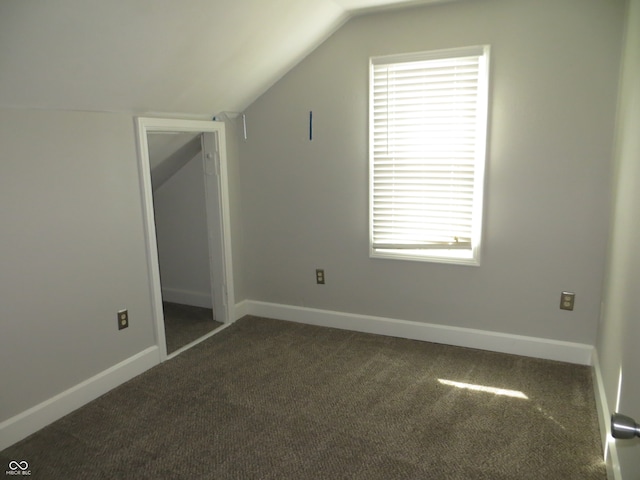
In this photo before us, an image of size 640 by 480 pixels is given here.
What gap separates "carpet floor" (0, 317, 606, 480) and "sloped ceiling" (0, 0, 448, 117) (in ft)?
5.81

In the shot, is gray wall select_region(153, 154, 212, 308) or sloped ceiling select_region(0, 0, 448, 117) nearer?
sloped ceiling select_region(0, 0, 448, 117)

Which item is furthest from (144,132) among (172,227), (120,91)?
(172,227)

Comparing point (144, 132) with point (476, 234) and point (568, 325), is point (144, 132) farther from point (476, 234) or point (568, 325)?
point (568, 325)

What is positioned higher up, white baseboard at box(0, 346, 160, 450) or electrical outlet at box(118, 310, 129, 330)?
electrical outlet at box(118, 310, 129, 330)

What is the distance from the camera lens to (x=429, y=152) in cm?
337

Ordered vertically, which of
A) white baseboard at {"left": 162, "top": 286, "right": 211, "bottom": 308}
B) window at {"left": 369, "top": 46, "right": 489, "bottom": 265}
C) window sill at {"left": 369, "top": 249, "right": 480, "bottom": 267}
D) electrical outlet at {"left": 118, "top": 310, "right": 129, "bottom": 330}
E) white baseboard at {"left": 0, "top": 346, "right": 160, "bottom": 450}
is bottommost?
white baseboard at {"left": 0, "top": 346, "right": 160, "bottom": 450}

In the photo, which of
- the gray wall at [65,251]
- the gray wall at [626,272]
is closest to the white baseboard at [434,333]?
the gray wall at [626,272]

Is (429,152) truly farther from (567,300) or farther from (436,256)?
(567,300)

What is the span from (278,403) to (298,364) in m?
0.51

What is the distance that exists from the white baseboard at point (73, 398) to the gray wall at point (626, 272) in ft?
9.08

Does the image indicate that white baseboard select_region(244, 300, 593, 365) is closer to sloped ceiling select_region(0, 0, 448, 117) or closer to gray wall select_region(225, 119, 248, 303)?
gray wall select_region(225, 119, 248, 303)

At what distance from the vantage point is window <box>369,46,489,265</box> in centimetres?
320

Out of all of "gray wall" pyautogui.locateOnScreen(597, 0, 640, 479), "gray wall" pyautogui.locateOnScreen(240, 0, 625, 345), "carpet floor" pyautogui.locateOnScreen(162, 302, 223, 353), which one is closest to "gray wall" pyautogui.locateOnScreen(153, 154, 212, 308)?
"carpet floor" pyautogui.locateOnScreen(162, 302, 223, 353)

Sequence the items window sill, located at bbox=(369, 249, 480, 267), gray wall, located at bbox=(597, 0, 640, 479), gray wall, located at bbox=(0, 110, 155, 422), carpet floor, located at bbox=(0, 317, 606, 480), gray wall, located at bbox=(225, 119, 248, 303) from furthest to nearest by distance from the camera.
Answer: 1. gray wall, located at bbox=(225, 119, 248, 303)
2. window sill, located at bbox=(369, 249, 480, 267)
3. gray wall, located at bbox=(0, 110, 155, 422)
4. carpet floor, located at bbox=(0, 317, 606, 480)
5. gray wall, located at bbox=(597, 0, 640, 479)
